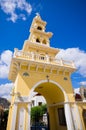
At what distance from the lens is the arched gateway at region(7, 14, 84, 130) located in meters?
9.43

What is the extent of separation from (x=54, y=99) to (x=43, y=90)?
1902 millimetres

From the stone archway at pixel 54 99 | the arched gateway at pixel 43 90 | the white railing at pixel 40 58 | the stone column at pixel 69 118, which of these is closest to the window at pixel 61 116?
the arched gateway at pixel 43 90

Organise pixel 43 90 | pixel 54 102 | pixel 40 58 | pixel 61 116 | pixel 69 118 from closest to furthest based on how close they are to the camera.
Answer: pixel 69 118, pixel 40 58, pixel 61 116, pixel 54 102, pixel 43 90

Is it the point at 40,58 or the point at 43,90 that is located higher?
the point at 40,58

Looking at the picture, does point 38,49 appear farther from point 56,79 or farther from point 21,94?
point 21,94

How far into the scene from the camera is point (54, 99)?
1421 cm

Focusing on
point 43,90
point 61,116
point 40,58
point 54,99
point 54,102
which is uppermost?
point 40,58

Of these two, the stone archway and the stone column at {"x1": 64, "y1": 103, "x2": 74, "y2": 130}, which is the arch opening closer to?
the stone archway

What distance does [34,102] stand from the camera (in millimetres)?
39938

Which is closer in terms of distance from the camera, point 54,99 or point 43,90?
point 54,99

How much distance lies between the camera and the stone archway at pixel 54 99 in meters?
10.8

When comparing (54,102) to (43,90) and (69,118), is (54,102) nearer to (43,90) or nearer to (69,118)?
(43,90)

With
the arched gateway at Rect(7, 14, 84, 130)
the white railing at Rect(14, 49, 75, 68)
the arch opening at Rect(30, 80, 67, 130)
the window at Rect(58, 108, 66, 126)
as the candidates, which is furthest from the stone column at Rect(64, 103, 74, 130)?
the white railing at Rect(14, 49, 75, 68)

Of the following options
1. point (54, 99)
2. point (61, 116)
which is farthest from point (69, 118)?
point (54, 99)
